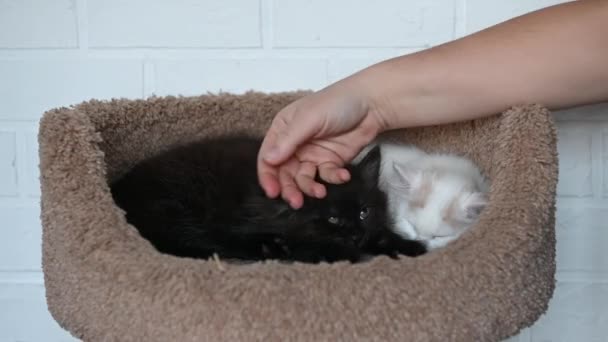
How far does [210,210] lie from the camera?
1050mm

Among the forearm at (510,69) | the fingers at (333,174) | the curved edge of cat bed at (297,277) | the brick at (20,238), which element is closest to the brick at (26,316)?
the brick at (20,238)

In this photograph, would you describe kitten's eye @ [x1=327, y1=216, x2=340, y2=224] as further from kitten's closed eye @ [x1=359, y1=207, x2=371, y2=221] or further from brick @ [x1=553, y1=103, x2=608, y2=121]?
brick @ [x1=553, y1=103, x2=608, y2=121]

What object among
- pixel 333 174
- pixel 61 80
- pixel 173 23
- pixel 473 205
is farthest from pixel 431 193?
pixel 61 80

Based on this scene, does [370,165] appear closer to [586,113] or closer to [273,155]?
[273,155]

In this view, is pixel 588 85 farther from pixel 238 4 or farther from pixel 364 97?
pixel 238 4

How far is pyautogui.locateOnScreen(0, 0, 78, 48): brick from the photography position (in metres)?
1.40

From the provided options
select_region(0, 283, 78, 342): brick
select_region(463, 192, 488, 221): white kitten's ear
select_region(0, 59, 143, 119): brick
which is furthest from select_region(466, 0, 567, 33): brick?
select_region(0, 283, 78, 342): brick

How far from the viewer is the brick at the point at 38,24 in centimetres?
140

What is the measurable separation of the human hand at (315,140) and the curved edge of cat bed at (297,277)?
23cm

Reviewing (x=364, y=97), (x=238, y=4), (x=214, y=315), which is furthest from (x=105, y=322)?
(x=238, y=4)

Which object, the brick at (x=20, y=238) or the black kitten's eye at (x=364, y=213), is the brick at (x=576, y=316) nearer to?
the black kitten's eye at (x=364, y=213)

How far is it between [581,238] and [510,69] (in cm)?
65

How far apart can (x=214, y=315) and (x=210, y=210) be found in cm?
39

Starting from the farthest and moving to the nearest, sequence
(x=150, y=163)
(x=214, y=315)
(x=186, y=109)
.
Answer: (x=186, y=109) < (x=150, y=163) < (x=214, y=315)
